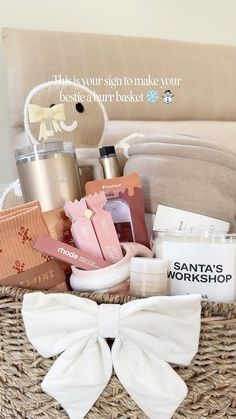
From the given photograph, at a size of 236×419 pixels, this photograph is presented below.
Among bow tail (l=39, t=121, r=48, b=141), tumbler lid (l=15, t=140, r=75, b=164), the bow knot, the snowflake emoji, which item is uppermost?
the snowflake emoji

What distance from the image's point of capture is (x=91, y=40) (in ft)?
3.67

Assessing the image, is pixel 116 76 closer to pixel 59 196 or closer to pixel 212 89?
pixel 212 89

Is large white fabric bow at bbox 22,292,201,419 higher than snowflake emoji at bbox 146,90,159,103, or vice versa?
snowflake emoji at bbox 146,90,159,103

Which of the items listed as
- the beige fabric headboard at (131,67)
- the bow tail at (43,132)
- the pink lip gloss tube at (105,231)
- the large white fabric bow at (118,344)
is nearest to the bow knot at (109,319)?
the large white fabric bow at (118,344)

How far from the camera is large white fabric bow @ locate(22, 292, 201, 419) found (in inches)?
17.1

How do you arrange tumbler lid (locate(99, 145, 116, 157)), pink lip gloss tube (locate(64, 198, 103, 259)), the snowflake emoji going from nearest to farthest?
1. pink lip gloss tube (locate(64, 198, 103, 259))
2. tumbler lid (locate(99, 145, 116, 157))
3. the snowflake emoji

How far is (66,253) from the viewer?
503 millimetres

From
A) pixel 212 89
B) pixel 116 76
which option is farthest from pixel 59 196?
pixel 212 89

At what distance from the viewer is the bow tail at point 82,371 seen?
448 millimetres

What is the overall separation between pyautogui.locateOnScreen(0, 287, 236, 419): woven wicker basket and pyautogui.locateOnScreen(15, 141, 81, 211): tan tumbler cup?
161mm

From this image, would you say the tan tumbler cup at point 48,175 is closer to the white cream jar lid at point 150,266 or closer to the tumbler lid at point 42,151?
the tumbler lid at point 42,151

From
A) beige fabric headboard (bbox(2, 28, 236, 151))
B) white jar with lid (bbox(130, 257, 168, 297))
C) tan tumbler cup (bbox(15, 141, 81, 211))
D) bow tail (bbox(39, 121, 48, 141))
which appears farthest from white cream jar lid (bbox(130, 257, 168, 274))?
beige fabric headboard (bbox(2, 28, 236, 151))

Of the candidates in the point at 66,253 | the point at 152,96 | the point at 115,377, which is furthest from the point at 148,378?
the point at 152,96

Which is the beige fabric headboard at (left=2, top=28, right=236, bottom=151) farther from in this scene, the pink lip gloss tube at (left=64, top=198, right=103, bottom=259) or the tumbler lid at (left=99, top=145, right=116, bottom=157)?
the pink lip gloss tube at (left=64, top=198, right=103, bottom=259)
